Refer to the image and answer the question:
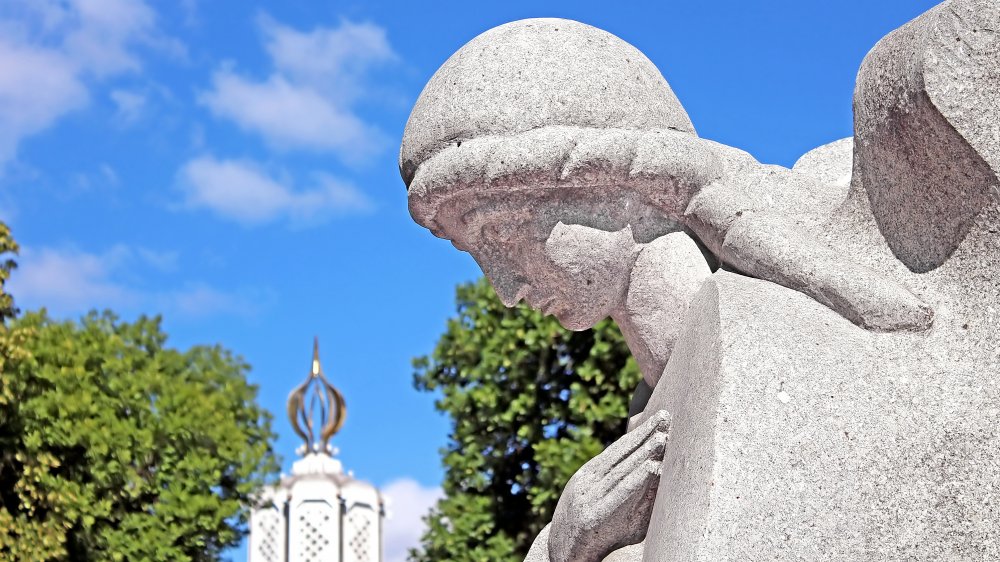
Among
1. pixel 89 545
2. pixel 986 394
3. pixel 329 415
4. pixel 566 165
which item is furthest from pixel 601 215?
pixel 329 415

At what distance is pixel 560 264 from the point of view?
3.66 metres

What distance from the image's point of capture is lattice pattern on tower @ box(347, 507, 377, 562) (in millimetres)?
21422

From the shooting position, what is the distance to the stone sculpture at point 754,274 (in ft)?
9.25

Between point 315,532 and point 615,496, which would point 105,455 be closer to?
point 315,532

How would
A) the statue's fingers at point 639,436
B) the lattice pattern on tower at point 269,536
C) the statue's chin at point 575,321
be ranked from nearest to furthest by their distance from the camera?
the statue's fingers at point 639,436, the statue's chin at point 575,321, the lattice pattern on tower at point 269,536

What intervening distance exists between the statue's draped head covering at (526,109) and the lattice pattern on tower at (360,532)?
60.4ft

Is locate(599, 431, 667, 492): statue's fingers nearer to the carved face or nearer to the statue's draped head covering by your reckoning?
the carved face

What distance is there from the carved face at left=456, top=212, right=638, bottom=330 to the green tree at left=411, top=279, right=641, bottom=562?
362 inches

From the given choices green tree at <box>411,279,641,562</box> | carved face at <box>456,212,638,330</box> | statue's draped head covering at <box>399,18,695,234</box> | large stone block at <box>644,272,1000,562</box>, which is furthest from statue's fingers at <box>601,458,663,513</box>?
green tree at <box>411,279,641,562</box>

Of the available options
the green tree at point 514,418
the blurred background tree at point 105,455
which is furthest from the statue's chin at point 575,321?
the blurred background tree at point 105,455

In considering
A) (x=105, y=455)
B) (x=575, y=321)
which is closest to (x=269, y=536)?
(x=105, y=455)

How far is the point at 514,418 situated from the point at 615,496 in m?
10.3

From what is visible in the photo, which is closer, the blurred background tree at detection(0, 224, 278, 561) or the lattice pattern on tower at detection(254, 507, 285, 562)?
the blurred background tree at detection(0, 224, 278, 561)

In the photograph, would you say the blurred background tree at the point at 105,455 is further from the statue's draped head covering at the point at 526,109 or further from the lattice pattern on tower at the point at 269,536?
the statue's draped head covering at the point at 526,109
